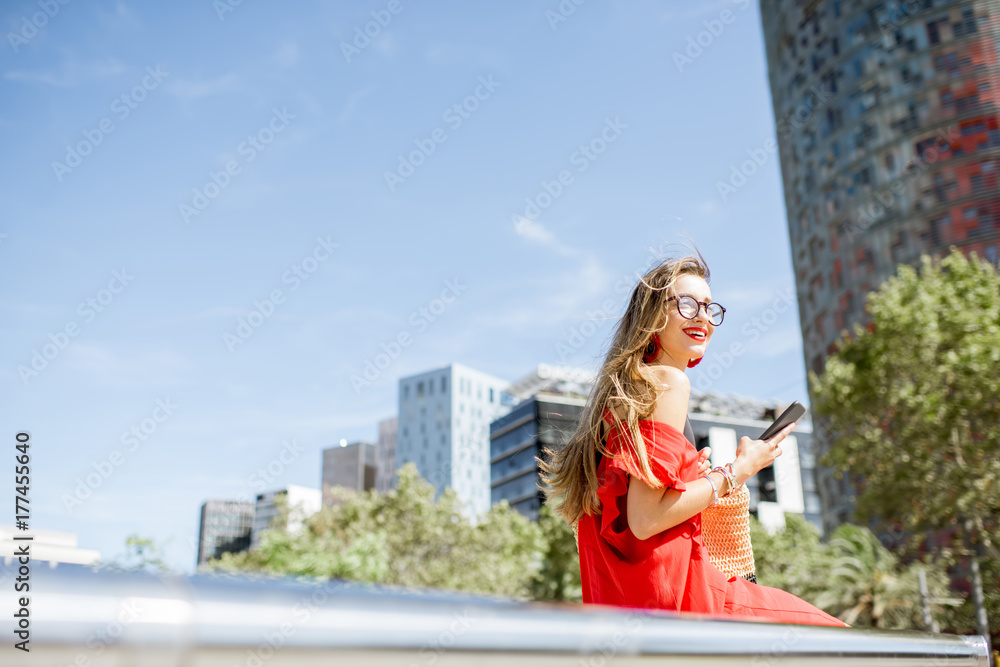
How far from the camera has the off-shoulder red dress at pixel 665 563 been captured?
1.93 metres

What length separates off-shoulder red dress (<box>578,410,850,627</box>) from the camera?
76.0 inches

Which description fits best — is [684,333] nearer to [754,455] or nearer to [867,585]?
[754,455]

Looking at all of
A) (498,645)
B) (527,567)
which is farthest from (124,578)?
(527,567)

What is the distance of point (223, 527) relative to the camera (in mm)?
145500

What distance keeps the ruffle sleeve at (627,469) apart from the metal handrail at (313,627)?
1024 mm

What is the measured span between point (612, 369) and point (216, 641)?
6.00 ft

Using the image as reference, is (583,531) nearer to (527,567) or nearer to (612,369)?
(612,369)

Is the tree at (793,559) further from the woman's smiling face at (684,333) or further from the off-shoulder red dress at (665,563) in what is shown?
the off-shoulder red dress at (665,563)

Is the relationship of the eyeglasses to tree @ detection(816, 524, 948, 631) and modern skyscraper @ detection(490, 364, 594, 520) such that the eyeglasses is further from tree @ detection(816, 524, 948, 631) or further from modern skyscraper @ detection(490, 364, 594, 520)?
modern skyscraper @ detection(490, 364, 594, 520)

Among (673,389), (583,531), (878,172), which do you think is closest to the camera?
(673,389)

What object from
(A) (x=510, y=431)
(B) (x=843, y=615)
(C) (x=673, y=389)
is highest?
(A) (x=510, y=431)

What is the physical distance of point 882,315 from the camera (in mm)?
20484

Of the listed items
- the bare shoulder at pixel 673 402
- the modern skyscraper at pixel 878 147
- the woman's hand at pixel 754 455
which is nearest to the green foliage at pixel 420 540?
the modern skyscraper at pixel 878 147

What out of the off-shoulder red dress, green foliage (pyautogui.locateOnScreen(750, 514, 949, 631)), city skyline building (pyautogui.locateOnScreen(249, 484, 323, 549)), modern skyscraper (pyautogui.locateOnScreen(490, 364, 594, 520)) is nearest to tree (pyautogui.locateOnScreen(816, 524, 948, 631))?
green foliage (pyautogui.locateOnScreen(750, 514, 949, 631))
